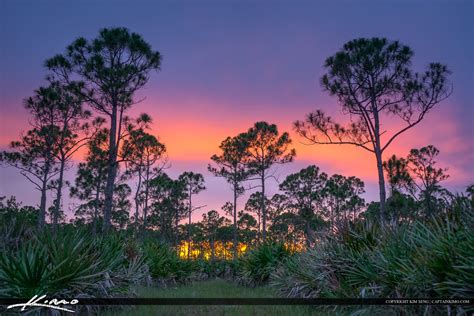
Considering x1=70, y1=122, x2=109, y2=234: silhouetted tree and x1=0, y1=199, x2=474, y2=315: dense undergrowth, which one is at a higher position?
x1=70, y1=122, x2=109, y2=234: silhouetted tree

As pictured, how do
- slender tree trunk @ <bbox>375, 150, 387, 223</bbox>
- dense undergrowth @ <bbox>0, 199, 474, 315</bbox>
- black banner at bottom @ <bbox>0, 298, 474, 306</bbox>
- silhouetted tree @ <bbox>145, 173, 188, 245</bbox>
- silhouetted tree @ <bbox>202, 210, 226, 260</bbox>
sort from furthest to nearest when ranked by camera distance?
silhouetted tree @ <bbox>202, 210, 226, 260</bbox> → silhouetted tree @ <bbox>145, 173, 188, 245</bbox> → slender tree trunk @ <bbox>375, 150, 387, 223</bbox> → dense undergrowth @ <bbox>0, 199, 474, 315</bbox> → black banner at bottom @ <bbox>0, 298, 474, 306</bbox>

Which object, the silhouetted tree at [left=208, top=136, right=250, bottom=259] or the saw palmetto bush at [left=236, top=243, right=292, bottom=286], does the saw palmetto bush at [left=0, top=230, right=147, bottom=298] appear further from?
the silhouetted tree at [left=208, top=136, right=250, bottom=259]

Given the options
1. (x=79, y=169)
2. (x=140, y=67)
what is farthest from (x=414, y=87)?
(x=79, y=169)

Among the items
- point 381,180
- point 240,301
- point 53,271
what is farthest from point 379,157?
point 53,271

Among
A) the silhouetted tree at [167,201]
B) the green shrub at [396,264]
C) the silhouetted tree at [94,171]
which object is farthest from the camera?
the silhouetted tree at [167,201]

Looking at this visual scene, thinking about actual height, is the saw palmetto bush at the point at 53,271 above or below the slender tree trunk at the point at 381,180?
below

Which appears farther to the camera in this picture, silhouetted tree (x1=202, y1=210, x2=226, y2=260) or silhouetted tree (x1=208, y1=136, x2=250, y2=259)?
silhouetted tree (x1=202, y1=210, x2=226, y2=260)

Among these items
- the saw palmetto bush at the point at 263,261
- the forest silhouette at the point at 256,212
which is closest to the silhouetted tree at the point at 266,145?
the forest silhouette at the point at 256,212

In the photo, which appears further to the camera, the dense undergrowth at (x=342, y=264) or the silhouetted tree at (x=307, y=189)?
the silhouetted tree at (x=307, y=189)

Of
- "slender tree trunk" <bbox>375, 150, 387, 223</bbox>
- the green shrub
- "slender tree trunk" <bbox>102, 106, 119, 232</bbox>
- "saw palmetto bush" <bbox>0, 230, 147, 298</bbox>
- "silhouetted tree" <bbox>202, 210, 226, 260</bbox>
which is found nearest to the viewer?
the green shrub

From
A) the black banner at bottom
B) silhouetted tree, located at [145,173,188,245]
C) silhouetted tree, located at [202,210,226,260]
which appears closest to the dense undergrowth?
the black banner at bottom

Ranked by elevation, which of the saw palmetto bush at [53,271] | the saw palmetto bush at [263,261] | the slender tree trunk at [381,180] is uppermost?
the slender tree trunk at [381,180]

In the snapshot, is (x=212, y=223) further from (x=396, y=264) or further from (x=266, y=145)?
(x=396, y=264)

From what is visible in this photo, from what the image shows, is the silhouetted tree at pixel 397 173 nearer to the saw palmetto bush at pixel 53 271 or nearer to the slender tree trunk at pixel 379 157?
the slender tree trunk at pixel 379 157
